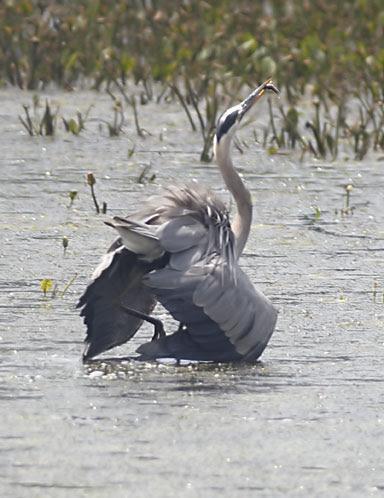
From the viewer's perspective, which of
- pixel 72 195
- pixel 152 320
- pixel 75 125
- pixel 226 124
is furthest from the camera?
pixel 75 125

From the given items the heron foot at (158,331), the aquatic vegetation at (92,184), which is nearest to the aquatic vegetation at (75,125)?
the aquatic vegetation at (92,184)

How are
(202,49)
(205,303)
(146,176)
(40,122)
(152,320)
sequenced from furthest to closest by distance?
(202,49) → (40,122) → (146,176) → (152,320) → (205,303)

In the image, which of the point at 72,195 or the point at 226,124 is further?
the point at 72,195

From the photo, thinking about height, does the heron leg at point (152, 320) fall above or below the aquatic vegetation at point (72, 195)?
above

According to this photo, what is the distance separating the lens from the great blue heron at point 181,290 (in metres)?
6.67

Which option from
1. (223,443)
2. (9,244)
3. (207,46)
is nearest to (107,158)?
(9,244)

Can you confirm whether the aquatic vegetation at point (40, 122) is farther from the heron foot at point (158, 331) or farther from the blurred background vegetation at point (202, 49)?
the heron foot at point (158, 331)

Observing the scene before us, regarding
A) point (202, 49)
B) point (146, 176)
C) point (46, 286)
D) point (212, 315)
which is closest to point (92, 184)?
point (146, 176)

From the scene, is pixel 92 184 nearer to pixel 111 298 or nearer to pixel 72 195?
pixel 72 195

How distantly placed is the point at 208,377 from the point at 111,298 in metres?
0.49

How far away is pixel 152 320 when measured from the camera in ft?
22.5

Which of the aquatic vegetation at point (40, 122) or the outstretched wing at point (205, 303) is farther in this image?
the aquatic vegetation at point (40, 122)

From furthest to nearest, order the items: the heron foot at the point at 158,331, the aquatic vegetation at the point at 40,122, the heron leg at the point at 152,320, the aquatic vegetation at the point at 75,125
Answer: the aquatic vegetation at the point at 75,125, the aquatic vegetation at the point at 40,122, the heron foot at the point at 158,331, the heron leg at the point at 152,320

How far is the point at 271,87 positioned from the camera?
770 centimetres
